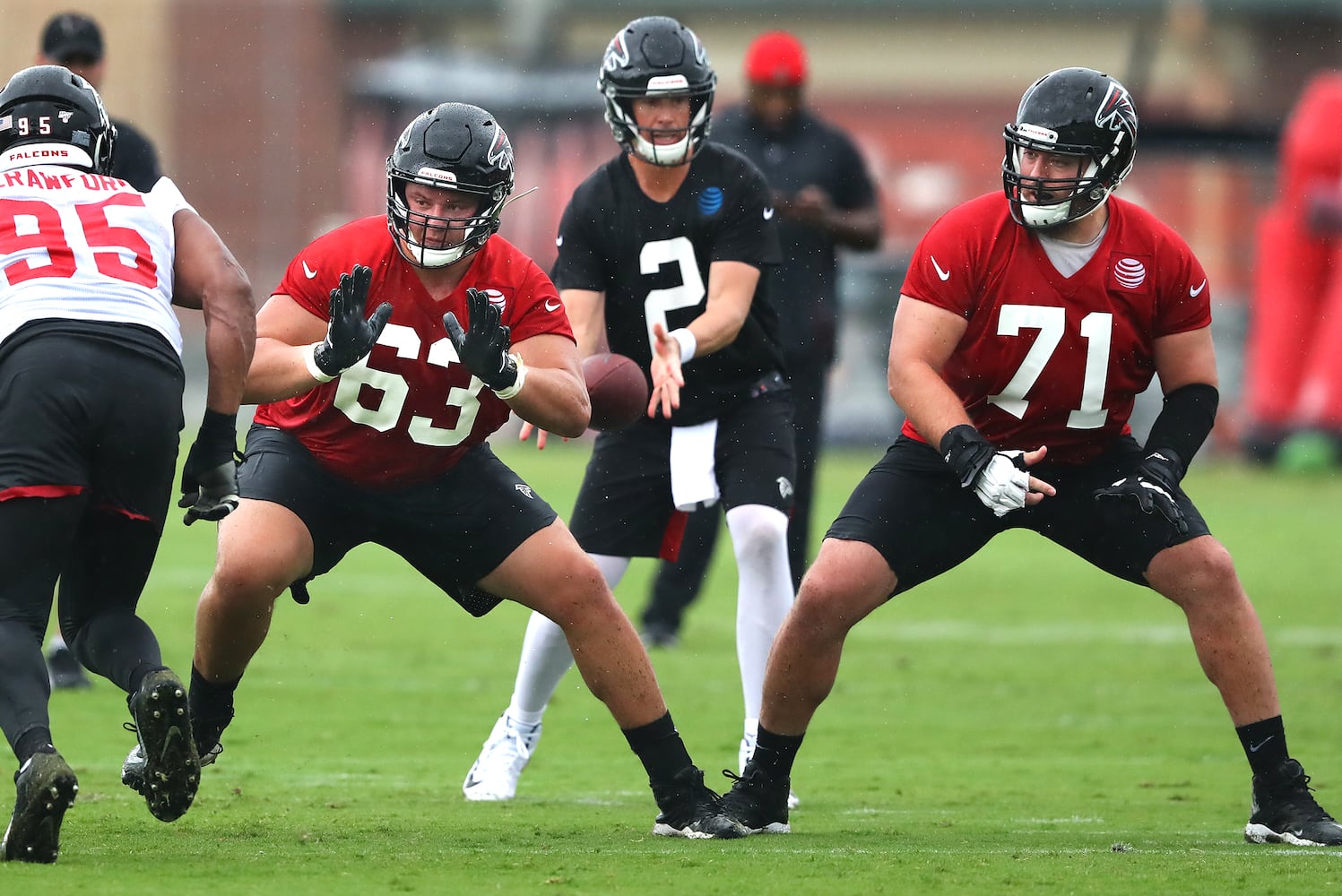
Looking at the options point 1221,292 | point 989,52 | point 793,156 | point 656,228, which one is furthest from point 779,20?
point 656,228

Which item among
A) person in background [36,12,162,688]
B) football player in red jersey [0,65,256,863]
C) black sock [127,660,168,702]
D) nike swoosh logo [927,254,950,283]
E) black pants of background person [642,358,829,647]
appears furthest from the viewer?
black pants of background person [642,358,829,647]

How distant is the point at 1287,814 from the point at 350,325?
2.65 metres

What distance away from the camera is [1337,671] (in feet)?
28.3

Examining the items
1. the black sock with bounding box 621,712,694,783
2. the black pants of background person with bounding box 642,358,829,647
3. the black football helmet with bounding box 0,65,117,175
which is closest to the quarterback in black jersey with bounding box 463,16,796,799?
the black sock with bounding box 621,712,694,783

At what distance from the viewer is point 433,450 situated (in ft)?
16.8

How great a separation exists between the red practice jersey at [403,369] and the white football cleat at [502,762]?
3.84ft

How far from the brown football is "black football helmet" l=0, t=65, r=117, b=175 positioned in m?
1.56

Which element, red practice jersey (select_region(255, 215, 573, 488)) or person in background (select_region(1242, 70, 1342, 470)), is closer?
red practice jersey (select_region(255, 215, 573, 488))

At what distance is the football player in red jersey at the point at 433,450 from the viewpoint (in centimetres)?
502

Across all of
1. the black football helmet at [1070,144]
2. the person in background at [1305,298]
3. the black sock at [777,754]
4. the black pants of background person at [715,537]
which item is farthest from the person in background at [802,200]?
the person in background at [1305,298]

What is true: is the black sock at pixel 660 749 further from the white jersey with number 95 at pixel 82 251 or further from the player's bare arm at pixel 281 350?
the white jersey with number 95 at pixel 82 251

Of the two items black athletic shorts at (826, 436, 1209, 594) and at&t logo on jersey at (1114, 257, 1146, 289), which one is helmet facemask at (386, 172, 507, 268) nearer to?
black athletic shorts at (826, 436, 1209, 594)

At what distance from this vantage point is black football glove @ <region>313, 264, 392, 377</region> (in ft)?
15.5

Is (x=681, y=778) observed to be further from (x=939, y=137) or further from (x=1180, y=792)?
(x=939, y=137)
